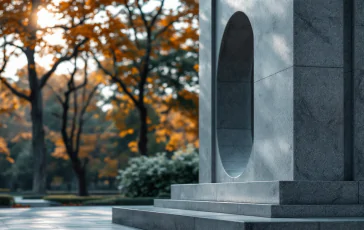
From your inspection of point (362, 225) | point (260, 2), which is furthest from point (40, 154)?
point (362, 225)

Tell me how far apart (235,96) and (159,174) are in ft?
39.3

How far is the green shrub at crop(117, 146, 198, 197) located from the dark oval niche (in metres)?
11.6

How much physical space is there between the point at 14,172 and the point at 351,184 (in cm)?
5502

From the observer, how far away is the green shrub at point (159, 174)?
23703mm

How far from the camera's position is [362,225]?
693 centimetres

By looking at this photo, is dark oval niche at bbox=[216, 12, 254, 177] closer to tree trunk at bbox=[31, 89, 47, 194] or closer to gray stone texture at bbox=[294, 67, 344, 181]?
gray stone texture at bbox=[294, 67, 344, 181]

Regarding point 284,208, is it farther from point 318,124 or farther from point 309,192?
point 318,124

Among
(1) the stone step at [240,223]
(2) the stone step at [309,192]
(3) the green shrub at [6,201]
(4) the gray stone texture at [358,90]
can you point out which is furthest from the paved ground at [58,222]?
(3) the green shrub at [6,201]

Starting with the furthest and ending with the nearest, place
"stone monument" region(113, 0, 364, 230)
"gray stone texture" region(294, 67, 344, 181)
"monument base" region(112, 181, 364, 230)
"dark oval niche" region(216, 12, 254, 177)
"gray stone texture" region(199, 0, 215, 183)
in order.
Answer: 1. "gray stone texture" region(199, 0, 215, 183)
2. "dark oval niche" region(216, 12, 254, 177)
3. "gray stone texture" region(294, 67, 344, 181)
4. "stone monument" region(113, 0, 364, 230)
5. "monument base" region(112, 181, 364, 230)

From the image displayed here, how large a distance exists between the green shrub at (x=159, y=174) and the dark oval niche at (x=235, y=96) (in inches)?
459

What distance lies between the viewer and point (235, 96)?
12.1 metres

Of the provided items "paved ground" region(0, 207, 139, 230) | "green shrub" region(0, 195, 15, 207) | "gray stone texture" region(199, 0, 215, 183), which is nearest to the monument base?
"gray stone texture" region(199, 0, 215, 183)

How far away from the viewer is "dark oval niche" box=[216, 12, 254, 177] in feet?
38.5

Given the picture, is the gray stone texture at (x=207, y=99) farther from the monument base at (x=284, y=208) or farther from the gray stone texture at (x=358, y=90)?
the gray stone texture at (x=358, y=90)
